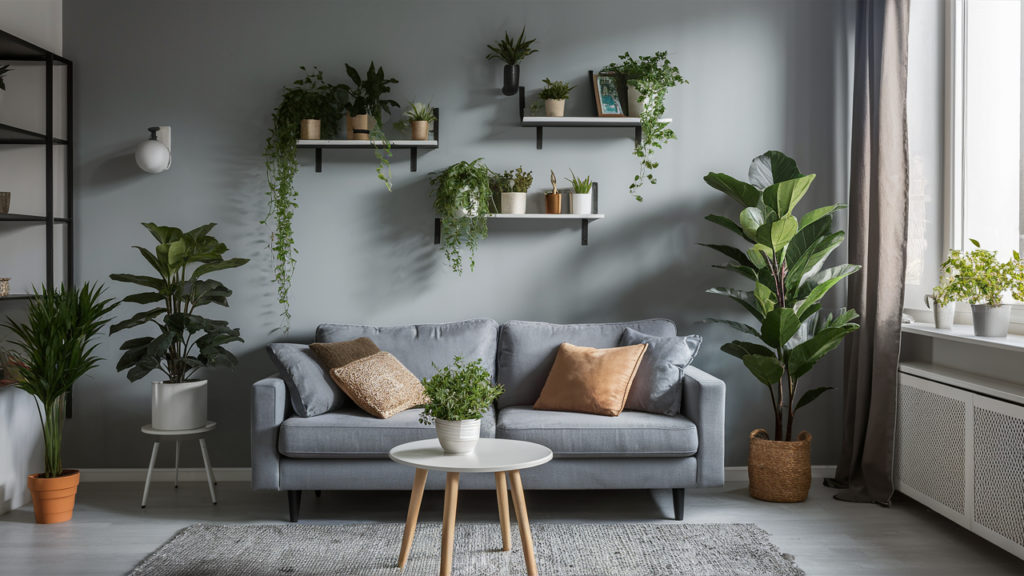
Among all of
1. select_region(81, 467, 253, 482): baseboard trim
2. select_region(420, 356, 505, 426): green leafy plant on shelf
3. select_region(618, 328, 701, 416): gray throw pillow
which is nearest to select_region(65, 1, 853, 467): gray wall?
select_region(81, 467, 253, 482): baseboard trim

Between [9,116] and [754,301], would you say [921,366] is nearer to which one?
[754,301]

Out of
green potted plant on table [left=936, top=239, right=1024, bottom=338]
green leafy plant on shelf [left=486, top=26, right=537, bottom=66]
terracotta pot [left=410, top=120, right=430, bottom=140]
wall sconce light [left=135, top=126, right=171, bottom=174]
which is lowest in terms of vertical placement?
green potted plant on table [left=936, top=239, right=1024, bottom=338]

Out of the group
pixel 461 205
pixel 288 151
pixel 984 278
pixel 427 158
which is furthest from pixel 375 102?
pixel 984 278

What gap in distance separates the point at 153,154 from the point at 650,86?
259 centimetres

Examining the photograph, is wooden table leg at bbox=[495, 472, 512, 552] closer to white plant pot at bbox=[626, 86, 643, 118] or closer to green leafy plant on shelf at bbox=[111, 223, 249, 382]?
green leafy plant on shelf at bbox=[111, 223, 249, 382]

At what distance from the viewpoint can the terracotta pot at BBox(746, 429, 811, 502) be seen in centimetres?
334

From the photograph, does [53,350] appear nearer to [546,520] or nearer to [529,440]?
[529,440]

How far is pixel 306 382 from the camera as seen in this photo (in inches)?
123

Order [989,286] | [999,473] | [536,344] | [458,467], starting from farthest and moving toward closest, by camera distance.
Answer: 1. [536,344]
2. [989,286]
3. [999,473]
4. [458,467]

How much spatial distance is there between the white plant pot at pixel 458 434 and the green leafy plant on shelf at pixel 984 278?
2.10m

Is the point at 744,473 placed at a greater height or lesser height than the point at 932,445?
lesser

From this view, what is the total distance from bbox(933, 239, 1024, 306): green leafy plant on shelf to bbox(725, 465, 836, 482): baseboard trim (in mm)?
1260

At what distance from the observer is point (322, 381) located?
3.20 meters

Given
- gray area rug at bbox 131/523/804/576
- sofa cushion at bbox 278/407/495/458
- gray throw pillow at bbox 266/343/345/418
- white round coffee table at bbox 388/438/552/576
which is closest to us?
white round coffee table at bbox 388/438/552/576
